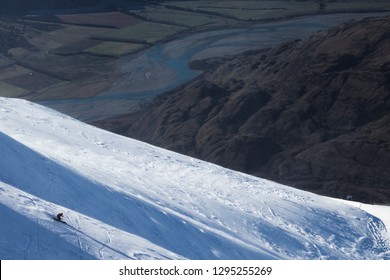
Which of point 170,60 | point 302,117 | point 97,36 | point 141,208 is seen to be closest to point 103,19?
point 97,36

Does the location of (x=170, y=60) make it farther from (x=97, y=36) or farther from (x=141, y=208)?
(x=141, y=208)

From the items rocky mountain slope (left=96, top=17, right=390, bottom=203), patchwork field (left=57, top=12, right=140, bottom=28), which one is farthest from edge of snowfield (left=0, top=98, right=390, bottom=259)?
patchwork field (left=57, top=12, right=140, bottom=28)

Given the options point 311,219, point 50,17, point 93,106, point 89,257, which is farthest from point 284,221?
point 50,17

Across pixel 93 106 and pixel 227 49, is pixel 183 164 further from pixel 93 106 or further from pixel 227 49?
pixel 227 49

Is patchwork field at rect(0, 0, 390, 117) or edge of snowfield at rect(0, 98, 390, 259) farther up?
edge of snowfield at rect(0, 98, 390, 259)

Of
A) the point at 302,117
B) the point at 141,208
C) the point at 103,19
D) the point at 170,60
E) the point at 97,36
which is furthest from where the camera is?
the point at 103,19

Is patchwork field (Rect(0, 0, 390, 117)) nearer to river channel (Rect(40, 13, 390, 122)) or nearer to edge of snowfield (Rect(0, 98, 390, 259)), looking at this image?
river channel (Rect(40, 13, 390, 122))

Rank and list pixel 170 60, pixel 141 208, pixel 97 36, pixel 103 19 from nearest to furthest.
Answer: pixel 141 208 < pixel 170 60 < pixel 97 36 < pixel 103 19
